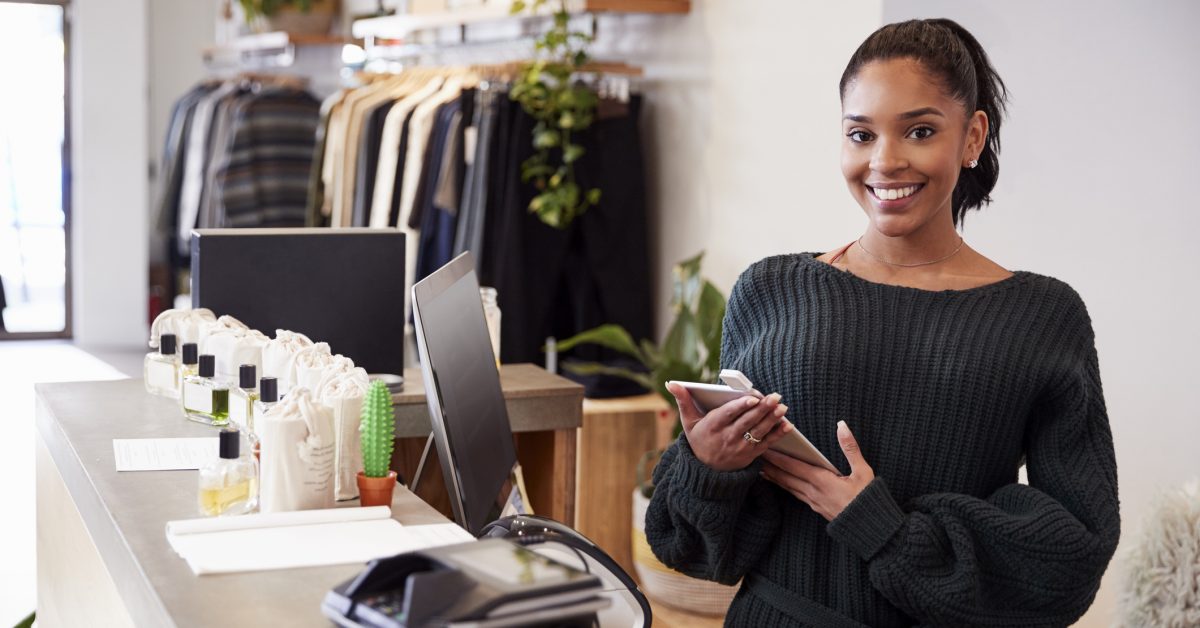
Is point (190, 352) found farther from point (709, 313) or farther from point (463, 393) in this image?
point (709, 313)

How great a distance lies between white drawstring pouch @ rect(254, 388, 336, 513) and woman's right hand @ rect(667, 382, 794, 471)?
44cm

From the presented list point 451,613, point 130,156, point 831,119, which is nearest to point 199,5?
point 130,156

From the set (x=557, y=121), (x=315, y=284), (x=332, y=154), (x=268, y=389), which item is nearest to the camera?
(x=268, y=389)

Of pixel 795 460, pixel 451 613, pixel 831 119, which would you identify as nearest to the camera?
pixel 451 613

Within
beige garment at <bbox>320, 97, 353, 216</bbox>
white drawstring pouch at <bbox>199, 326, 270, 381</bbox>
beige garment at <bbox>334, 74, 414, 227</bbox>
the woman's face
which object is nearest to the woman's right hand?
the woman's face

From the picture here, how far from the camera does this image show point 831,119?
3633mm

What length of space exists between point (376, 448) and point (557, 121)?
9.49 feet

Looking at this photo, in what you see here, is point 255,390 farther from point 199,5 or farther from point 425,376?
point 199,5

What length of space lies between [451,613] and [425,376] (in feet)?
2.27

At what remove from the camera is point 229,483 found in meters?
1.65

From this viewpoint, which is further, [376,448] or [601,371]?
[601,371]

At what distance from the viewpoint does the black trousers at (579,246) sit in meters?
4.44

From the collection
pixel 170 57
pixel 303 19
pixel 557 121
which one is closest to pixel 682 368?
pixel 557 121

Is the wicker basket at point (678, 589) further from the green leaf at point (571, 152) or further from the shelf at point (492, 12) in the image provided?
the shelf at point (492, 12)
